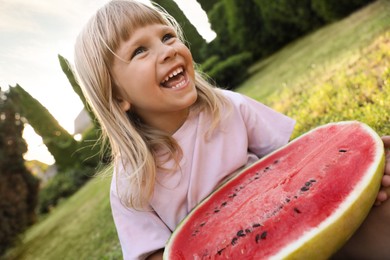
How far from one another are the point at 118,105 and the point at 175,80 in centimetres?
38

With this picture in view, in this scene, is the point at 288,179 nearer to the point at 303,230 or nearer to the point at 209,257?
the point at 303,230

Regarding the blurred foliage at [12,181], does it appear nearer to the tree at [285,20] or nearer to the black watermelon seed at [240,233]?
the black watermelon seed at [240,233]

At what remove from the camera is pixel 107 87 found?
1937mm

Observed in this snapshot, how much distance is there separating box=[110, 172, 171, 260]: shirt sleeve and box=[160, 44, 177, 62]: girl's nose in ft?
2.30

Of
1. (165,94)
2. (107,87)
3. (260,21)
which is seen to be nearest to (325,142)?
(165,94)

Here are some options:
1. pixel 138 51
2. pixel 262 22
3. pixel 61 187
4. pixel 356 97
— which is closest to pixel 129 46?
pixel 138 51

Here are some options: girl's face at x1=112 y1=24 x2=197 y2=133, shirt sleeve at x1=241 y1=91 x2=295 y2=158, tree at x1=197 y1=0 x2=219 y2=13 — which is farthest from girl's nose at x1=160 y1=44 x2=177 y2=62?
tree at x1=197 y1=0 x2=219 y2=13

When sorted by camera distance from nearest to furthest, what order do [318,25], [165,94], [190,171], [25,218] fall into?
1. [165,94]
2. [190,171]
3. [25,218]
4. [318,25]

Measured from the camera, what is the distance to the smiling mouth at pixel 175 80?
178 centimetres

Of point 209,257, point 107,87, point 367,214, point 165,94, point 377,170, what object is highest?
point 107,87

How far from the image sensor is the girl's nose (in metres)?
1.72

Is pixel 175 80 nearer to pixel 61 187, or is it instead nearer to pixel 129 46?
pixel 129 46

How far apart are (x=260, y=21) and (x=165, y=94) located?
12843 millimetres

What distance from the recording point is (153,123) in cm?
201
